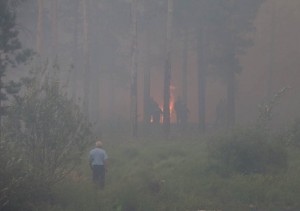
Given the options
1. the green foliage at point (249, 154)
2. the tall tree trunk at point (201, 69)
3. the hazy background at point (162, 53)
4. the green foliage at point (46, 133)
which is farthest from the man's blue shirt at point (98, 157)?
the hazy background at point (162, 53)

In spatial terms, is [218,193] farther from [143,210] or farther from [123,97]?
[123,97]

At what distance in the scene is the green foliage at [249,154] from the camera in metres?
15.3

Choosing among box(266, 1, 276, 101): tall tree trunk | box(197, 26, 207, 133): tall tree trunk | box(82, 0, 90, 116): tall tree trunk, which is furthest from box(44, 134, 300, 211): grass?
box(266, 1, 276, 101): tall tree trunk

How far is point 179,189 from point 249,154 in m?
3.22

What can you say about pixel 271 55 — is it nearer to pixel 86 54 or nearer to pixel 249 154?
pixel 86 54

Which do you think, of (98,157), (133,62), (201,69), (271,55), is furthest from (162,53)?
(98,157)

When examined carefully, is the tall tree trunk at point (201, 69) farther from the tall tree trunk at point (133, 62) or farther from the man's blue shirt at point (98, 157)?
the man's blue shirt at point (98, 157)

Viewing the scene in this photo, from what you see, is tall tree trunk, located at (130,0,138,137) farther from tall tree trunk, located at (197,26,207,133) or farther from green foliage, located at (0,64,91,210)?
green foliage, located at (0,64,91,210)

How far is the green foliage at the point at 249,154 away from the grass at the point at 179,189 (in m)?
0.42

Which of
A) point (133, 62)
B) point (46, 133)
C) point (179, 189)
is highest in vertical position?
point (133, 62)

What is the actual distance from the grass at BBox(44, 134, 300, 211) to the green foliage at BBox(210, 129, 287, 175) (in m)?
0.42

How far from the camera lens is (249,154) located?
606 inches

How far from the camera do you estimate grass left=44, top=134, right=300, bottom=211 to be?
11.7 metres

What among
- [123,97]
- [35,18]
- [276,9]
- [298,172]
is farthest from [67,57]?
[298,172]
